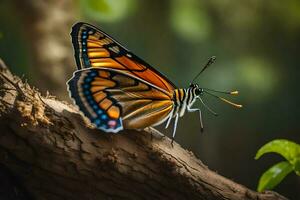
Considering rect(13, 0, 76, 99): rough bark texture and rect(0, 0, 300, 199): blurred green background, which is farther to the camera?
rect(0, 0, 300, 199): blurred green background

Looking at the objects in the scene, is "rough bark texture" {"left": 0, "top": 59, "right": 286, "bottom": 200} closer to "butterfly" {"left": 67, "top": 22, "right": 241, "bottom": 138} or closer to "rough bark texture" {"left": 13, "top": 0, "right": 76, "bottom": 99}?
"butterfly" {"left": 67, "top": 22, "right": 241, "bottom": 138}

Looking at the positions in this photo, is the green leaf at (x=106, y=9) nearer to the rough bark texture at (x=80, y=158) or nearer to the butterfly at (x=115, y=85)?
the butterfly at (x=115, y=85)

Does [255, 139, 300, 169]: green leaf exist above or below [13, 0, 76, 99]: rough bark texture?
below

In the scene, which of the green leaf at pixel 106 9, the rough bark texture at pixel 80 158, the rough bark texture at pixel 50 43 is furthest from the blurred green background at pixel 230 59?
the rough bark texture at pixel 80 158

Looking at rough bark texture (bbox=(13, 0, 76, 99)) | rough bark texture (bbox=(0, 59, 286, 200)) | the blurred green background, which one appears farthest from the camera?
the blurred green background

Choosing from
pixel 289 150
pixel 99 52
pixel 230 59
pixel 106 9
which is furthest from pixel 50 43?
pixel 289 150

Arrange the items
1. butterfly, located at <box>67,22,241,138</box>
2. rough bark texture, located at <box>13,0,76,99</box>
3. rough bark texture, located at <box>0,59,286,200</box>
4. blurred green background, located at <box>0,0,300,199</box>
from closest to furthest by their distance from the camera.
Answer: rough bark texture, located at <box>0,59,286,200</box> → butterfly, located at <box>67,22,241,138</box> → rough bark texture, located at <box>13,0,76,99</box> → blurred green background, located at <box>0,0,300,199</box>

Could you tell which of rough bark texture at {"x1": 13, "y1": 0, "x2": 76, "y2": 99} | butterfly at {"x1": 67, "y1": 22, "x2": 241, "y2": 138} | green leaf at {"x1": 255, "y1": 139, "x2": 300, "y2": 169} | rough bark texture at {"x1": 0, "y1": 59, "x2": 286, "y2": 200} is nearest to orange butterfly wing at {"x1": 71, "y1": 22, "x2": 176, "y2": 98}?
butterfly at {"x1": 67, "y1": 22, "x2": 241, "y2": 138}
